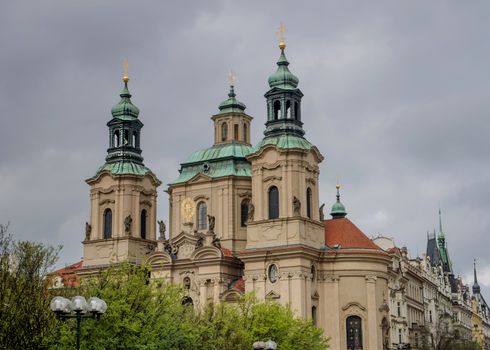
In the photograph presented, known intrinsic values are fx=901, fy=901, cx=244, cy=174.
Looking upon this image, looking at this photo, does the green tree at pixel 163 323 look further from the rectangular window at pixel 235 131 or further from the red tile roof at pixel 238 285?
the rectangular window at pixel 235 131

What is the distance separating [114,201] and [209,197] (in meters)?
8.62

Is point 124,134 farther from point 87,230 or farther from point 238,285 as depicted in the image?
point 238,285

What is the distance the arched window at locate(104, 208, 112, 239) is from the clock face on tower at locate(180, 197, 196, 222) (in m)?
6.58

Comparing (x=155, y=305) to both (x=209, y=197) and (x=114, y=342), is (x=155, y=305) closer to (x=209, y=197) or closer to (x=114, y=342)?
(x=114, y=342)

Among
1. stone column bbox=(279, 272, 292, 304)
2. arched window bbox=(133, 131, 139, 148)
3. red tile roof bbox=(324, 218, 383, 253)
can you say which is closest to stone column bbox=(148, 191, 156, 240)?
arched window bbox=(133, 131, 139, 148)

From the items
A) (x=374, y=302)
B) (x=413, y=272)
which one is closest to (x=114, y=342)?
(x=374, y=302)

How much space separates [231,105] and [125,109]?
386 inches

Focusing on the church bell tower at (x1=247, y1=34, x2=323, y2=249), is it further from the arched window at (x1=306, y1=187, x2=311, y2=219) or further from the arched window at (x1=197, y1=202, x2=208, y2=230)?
the arched window at (x1=197, y1=202, x2=208, y2=230)

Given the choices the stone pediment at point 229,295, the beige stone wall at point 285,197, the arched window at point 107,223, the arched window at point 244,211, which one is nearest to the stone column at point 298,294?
the beige stone wall at point 285,197

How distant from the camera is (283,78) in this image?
75812 millimetres

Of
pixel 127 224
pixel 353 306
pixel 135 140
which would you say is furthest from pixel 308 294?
A: pixel 135 140

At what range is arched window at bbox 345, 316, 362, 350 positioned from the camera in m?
70.8

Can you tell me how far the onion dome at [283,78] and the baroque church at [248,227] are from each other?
0.34 ft

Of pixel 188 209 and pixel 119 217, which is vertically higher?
pixel 188 209
